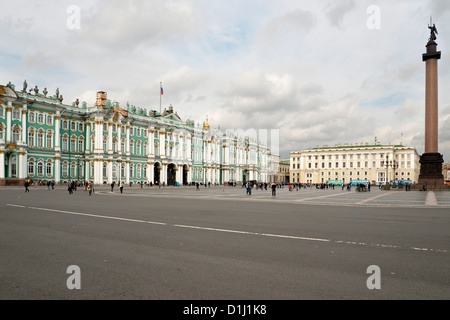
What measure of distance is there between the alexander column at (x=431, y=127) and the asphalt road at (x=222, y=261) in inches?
1697

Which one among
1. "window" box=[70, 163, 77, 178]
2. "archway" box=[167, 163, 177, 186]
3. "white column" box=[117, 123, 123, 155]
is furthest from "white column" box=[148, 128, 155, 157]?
"window" box=[70, 163, 77, 178]

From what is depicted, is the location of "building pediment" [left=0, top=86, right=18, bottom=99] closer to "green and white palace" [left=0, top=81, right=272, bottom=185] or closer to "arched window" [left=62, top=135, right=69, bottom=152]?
"green and white palace" [left=0, top=81, right=272, bottom=185]

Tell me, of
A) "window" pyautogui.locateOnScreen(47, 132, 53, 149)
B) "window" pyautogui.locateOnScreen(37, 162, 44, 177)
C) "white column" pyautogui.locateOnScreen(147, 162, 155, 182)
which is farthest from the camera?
"white column" pyautogui.locateOnScreen(147, 162, 155, 182)

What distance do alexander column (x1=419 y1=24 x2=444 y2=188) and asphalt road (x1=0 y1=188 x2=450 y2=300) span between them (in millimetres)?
43093

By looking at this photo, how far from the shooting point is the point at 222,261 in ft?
21.3

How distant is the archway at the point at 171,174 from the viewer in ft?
255

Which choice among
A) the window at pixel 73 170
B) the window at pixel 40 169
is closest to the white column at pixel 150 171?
the window at pixel 73 170

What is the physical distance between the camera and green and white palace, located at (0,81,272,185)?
51.7 metres

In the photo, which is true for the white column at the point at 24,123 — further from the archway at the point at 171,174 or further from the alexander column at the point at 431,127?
the alexander column at the point at 431,127

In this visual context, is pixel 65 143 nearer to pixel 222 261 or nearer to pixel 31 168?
pixel 31 168

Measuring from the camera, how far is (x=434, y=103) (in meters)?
46.8
